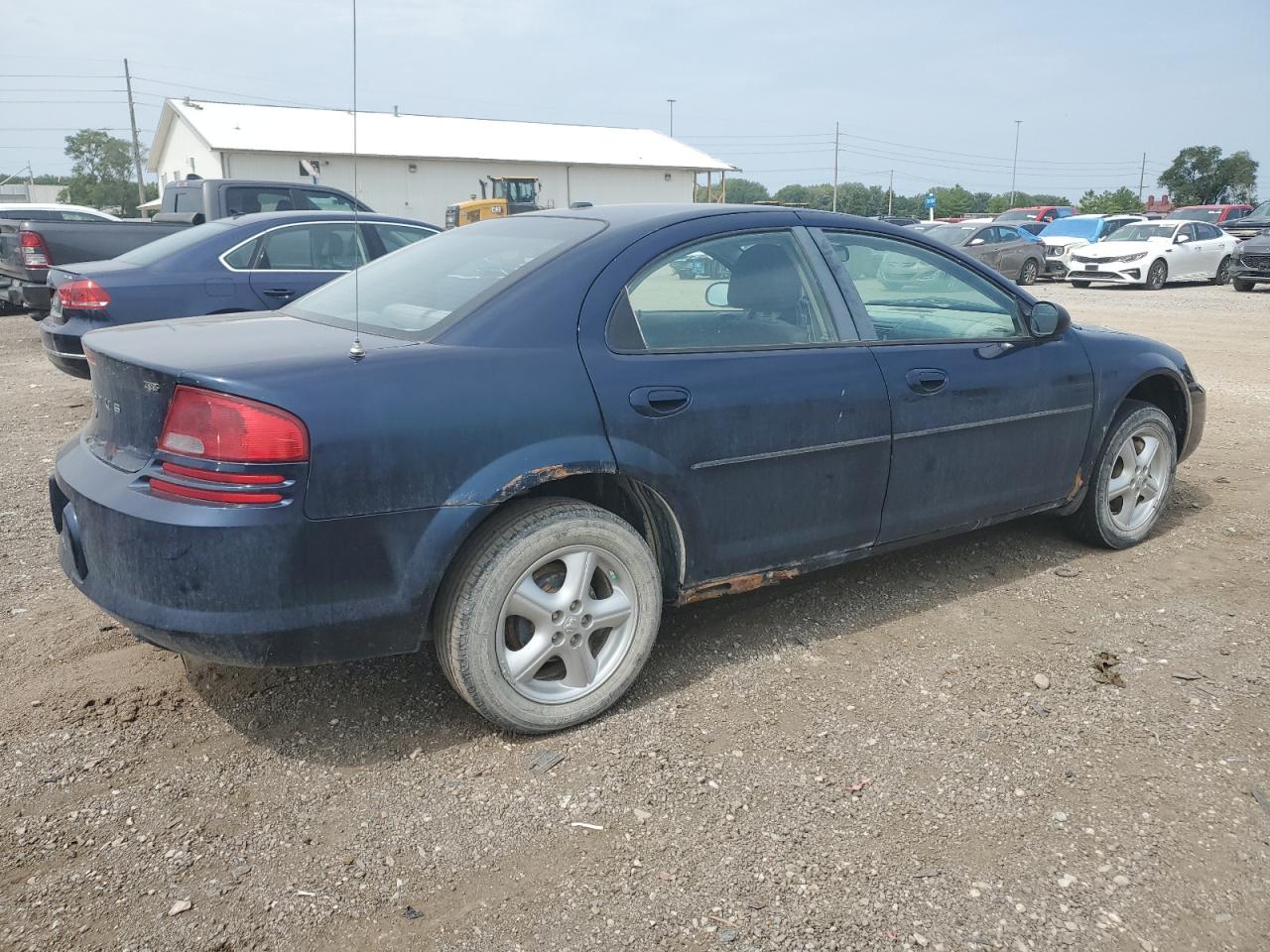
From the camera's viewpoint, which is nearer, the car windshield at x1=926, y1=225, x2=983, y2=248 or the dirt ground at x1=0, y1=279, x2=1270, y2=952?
the dirt ground at x1=0, y1=279, x2=1270, y2=952

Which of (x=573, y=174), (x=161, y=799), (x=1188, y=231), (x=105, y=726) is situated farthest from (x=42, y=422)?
(x=573, y=174)

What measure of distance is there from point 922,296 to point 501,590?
225 centimetres

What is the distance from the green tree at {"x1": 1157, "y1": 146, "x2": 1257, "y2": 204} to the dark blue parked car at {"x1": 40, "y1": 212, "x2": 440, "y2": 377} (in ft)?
174

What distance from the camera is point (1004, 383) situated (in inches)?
157

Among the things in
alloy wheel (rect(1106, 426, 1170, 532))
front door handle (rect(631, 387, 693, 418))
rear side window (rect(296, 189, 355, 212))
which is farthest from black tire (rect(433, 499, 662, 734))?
rear side window (rect(296, 189, 355, 212))

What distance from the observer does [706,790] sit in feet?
9.17

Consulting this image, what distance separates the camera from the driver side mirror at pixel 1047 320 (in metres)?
4.16

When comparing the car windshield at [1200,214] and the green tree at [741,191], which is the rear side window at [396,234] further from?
the green tree at [741,191]

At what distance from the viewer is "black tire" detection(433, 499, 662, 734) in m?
2.84

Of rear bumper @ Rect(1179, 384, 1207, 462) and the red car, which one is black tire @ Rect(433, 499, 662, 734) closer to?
rear bumper @ Rect(1179, 384, 1207, 462)

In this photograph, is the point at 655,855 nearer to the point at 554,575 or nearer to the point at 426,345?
the point at 554,575

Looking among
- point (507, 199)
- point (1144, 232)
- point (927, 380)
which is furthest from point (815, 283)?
point (507, 199)

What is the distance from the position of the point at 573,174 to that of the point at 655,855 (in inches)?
1797

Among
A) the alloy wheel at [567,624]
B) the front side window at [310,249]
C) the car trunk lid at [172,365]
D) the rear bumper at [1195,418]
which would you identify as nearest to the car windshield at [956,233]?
the front side window at [310,249]
